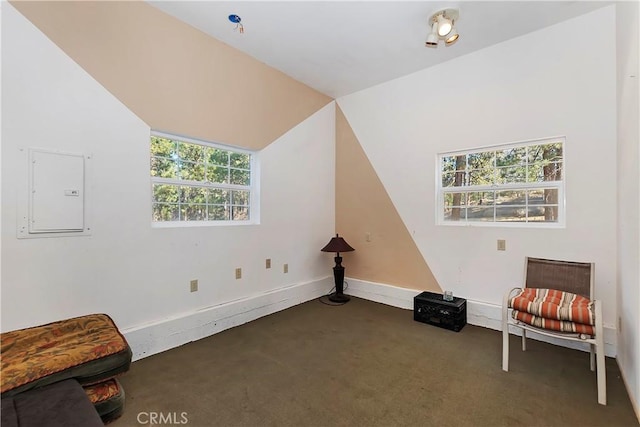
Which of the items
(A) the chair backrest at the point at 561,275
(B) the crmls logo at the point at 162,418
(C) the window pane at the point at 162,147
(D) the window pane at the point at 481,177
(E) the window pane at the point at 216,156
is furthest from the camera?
(D) the window pane at the point at 481,177

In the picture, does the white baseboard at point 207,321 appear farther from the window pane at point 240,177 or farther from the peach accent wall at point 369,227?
the window pane at point 240,177

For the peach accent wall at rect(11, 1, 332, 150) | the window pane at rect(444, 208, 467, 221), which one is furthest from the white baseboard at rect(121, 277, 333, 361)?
the window pane at rect(444, 208, 467, 221)

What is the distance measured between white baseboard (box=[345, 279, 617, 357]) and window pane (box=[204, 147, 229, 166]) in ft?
7.90

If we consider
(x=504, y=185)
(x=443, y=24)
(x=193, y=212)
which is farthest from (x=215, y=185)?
(x=504, y=185)

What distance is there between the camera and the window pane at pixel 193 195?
9.52ft

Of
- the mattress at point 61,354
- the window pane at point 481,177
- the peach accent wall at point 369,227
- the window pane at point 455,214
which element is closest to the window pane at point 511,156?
the window pane at point 481,177

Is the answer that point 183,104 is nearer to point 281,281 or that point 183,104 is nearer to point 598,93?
point 281,281

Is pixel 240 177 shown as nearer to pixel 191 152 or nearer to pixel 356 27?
pixel 191 152

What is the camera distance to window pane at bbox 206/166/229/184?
312cm

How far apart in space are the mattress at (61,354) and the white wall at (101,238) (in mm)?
298

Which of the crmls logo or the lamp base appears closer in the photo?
the crmls logo

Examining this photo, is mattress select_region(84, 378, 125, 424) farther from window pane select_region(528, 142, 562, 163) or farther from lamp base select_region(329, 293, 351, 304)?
window pane select_region(528, 142, 562, 163)

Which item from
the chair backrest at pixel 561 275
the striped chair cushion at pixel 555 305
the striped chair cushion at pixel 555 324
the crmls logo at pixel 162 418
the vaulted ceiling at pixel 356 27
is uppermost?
the vaulted ceiling at pixel 356 27

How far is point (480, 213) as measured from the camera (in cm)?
327
